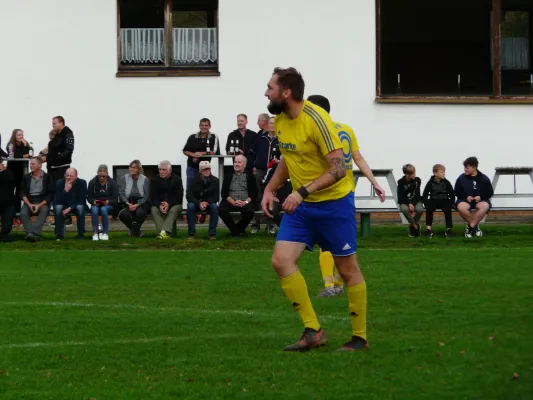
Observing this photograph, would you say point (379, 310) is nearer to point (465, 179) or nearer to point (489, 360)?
point (489, 360)

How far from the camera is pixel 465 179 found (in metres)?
22.7

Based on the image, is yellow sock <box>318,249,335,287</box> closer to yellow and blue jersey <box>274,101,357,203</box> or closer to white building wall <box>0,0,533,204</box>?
yellow and blue jersey <box>274,101,357,203</box>

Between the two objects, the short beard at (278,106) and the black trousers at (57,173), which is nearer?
the short beard at (278,106)

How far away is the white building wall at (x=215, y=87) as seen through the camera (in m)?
27.7

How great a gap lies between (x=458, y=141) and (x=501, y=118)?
1024 mm

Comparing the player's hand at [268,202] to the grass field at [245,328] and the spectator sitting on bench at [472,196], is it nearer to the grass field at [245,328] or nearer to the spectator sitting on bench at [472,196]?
the grass field at [245,328]

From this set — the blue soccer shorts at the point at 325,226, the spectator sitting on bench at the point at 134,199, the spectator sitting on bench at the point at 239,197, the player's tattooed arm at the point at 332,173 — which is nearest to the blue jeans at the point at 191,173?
the spectator sitting on bench at the point at 134,199

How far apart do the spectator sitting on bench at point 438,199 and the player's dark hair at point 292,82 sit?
1259 centimetres

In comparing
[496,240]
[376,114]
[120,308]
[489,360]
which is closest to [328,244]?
[489,360]

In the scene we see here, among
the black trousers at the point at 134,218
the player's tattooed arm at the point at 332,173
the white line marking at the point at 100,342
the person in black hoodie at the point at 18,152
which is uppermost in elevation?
the person in black hoodie at the point at 18,152

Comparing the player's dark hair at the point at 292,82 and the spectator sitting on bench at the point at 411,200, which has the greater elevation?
the player's dark hair at the point at 292,82

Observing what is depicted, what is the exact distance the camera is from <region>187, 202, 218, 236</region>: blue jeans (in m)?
22.3

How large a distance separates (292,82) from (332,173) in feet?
2.35

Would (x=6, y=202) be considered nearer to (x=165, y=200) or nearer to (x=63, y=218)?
(x=63, y=218)
